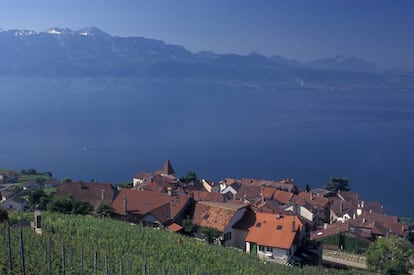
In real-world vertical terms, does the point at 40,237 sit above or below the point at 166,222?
above

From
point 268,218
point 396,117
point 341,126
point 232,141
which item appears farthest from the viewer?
point 396,117

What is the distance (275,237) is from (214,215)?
2.91 metres

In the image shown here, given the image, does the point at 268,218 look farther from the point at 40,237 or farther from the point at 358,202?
the point at 358,202

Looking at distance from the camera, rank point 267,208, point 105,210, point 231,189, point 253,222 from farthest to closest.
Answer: point 231,189 < point 267,208 < point 105,210 < point 253,222

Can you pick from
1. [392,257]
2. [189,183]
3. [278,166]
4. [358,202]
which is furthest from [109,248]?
[278,166]

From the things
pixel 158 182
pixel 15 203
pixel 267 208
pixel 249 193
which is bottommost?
pixel 249 193

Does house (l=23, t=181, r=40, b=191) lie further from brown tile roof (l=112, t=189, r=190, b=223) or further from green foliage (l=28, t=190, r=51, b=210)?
brown tile roof (l=112, t=189, r=190, b=223)

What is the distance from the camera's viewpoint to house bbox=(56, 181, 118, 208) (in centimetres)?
2444

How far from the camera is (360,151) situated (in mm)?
70438

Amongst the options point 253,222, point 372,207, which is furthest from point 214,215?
point 372,207

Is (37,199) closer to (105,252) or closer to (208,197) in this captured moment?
(208,197)

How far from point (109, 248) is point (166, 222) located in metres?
7.67

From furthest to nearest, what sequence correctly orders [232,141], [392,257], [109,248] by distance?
1. [232,141]
2. [392,257]
3. [109,248]

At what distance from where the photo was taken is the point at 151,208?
2091 centimetres
